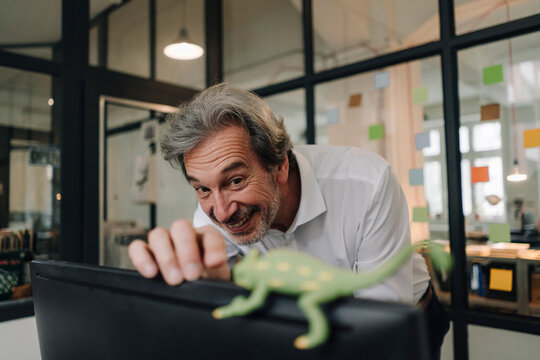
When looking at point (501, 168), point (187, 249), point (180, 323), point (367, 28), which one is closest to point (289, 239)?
point (187, 249)

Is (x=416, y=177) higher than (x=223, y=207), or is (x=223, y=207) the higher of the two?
(x=416, y=177)

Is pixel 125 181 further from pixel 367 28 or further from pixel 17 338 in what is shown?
pixel 367 28

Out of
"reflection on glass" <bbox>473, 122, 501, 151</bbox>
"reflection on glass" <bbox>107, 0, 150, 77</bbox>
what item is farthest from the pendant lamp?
"reflection on glass" <bbox>473, 122, 501, 151</bbox>

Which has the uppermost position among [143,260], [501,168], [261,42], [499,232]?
[261,42]

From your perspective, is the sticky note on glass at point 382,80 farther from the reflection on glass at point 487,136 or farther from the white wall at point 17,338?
the white wall at point 17,338

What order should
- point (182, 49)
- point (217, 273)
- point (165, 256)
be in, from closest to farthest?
point (165, 256) → point (217, 273) → point (182, 49)

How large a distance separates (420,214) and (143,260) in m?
1.97

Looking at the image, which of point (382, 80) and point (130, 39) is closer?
point (382, 80)

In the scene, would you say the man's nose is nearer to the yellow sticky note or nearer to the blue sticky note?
the yellow sticky note

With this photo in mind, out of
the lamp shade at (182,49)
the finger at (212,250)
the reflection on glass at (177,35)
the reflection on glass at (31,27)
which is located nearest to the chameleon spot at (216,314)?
the finger at (212,250)

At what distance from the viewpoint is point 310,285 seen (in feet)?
1.04

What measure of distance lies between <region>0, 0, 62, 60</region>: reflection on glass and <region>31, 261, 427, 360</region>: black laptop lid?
1952 mm

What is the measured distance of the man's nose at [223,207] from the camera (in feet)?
3.48

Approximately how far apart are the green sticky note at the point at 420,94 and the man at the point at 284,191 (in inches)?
43.7
